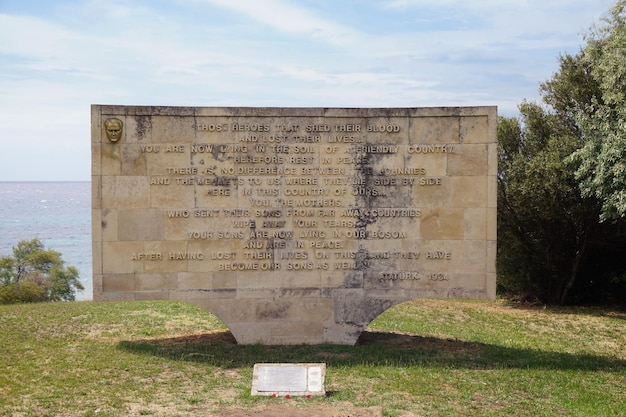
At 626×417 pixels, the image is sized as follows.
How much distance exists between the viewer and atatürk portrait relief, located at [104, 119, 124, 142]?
15.8 meters

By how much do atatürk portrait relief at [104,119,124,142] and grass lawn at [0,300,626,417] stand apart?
5.03m

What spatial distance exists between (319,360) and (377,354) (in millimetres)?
1538

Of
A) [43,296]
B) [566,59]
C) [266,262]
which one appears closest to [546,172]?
[566,59]

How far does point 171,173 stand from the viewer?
15922 millimetres

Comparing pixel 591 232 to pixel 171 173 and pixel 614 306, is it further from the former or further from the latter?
pixel 171 173

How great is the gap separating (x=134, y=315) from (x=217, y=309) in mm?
5922

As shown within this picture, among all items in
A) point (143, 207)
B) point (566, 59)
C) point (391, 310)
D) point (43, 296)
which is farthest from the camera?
point (43, 296)

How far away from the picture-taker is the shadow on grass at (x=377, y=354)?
1495 cm

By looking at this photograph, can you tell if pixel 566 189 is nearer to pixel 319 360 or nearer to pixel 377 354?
pixel 377 354

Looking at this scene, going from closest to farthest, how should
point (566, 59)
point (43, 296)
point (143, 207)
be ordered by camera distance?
point (143, 207) < point (566, 59) < point (43, 296)

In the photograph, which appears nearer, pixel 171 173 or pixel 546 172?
pixel 171 173

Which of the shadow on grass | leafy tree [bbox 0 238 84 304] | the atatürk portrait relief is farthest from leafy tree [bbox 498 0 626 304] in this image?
leafy tree [bbox 0 238 84 304]

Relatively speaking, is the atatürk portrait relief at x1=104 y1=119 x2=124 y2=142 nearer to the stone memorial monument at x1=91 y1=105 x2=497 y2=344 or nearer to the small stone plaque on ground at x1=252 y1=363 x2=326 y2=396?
the stone memorial monument at x1=91 y1=105 x2=497 y2=344

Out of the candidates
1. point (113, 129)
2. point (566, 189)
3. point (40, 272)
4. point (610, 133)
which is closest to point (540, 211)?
point (566, 189)
